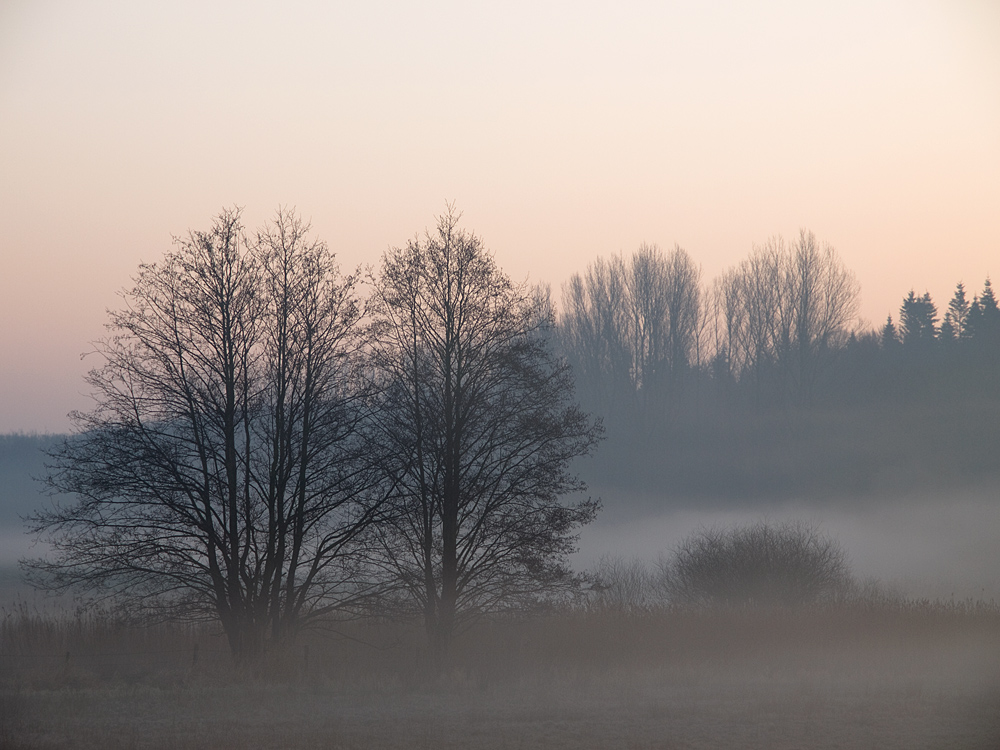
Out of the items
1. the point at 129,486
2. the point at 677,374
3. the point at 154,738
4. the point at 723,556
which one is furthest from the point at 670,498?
the point at 154,738

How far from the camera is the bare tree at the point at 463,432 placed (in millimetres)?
19688

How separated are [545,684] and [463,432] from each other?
605 cm

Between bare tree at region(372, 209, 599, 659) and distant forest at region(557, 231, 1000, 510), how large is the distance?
2171 inches

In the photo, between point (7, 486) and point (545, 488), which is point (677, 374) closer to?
point (545, 488)

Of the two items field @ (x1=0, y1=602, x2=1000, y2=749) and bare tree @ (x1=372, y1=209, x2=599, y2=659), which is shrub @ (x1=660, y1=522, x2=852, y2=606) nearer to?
field @ (x1=0, y1=602, x2=1000, y2=749)

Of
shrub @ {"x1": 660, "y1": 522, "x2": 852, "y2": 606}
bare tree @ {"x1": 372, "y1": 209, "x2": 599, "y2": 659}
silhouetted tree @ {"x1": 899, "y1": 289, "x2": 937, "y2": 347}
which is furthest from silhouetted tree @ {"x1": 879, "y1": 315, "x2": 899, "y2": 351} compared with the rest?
bare tree @ {"x1": 372, "y1": 209, "x2": 599, "y2": 659}

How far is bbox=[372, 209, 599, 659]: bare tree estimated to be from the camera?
19.7m

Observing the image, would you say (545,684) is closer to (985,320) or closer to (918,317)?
(985,320)

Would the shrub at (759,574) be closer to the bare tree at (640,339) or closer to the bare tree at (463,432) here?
the bare tree at (463,432)

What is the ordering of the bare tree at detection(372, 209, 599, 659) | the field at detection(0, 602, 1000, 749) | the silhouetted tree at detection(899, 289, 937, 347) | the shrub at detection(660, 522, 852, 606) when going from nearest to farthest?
1. the field at detection(0, 602, 1000, 749)
2. the bare tree at detection(372, 209, 599, 659)
3. the shrub at detection(660, 522, 852, 606)
4. the silhouetted tree at detection(899, 289, 937, 347)

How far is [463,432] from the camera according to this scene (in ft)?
66.1

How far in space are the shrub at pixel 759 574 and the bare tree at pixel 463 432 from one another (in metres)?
10.1

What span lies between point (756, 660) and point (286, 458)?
12.1 meters

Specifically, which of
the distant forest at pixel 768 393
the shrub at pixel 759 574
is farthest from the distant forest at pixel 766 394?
the shrub at pixel 759 574
